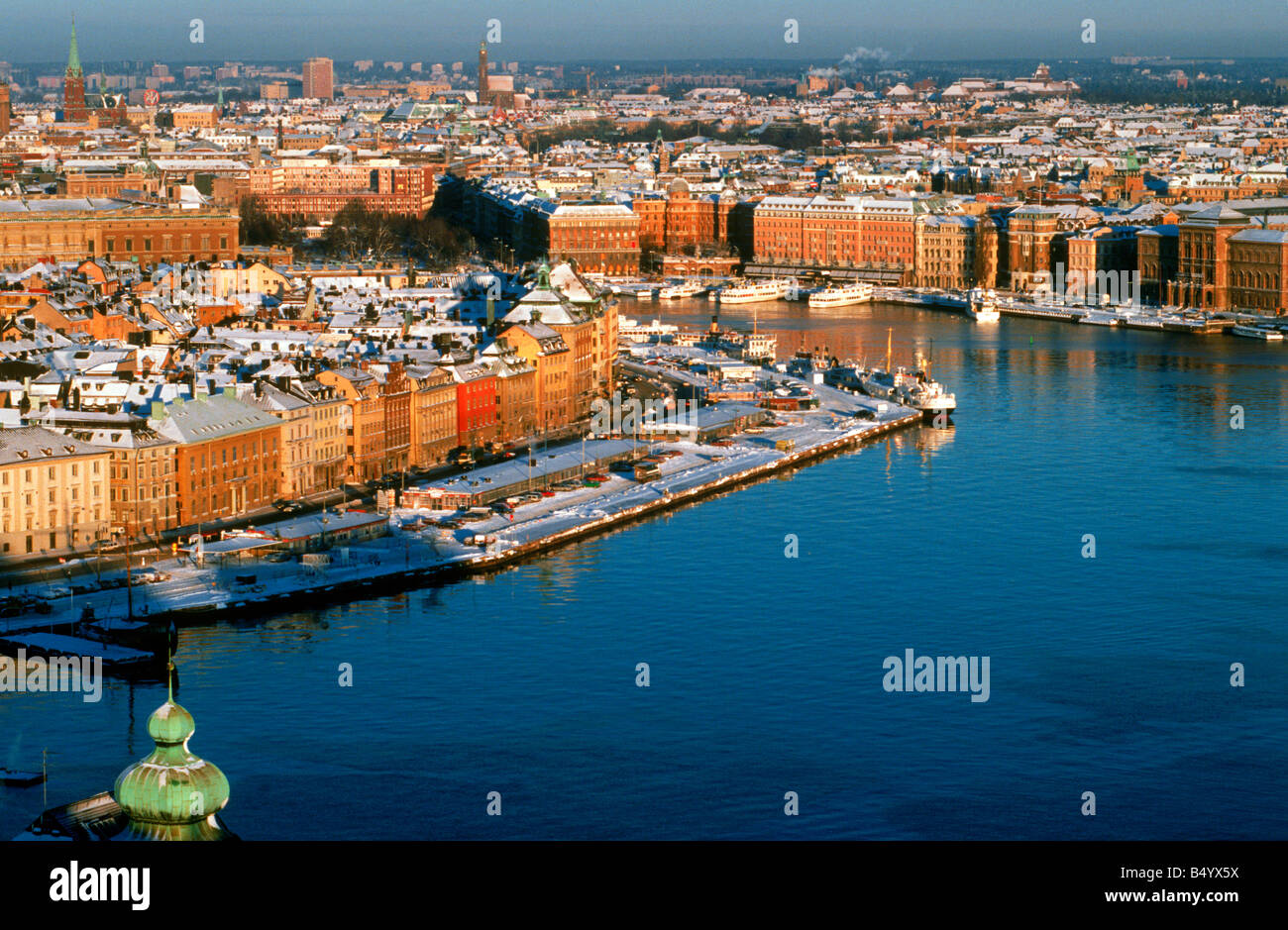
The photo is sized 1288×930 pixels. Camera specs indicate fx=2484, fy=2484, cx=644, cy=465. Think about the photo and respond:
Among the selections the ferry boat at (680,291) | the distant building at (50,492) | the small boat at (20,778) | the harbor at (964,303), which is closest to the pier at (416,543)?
→ the distant building at (50,492)

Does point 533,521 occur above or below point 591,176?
below

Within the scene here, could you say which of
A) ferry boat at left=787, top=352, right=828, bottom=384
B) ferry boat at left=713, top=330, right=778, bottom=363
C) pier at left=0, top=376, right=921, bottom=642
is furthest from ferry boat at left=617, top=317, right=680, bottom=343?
pier at left=0, top=376, right=921, bottom=642

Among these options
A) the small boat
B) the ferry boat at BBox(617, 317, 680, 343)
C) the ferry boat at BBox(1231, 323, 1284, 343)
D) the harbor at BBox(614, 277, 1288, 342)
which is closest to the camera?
the small boat

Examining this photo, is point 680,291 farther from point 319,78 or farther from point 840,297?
point 319,78

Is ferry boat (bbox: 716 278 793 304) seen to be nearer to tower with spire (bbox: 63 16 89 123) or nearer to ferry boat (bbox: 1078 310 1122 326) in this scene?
ferry boat (bbox: 1078 310 1122 326)
